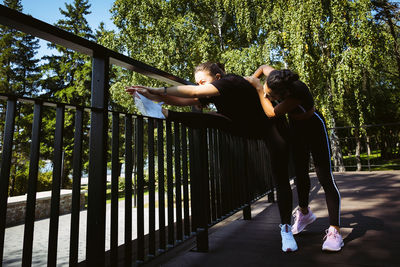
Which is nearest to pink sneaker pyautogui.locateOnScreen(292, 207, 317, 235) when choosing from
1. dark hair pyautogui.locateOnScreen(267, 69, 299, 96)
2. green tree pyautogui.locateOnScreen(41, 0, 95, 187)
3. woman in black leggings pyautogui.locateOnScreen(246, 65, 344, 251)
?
woman in black leggings pyautogui.locateOnScreen(246, 65, 344, 251)

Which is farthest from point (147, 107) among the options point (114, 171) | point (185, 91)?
point (114, 171)

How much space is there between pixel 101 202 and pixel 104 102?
42 cm

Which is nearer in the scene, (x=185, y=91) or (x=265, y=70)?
(x=185, y=91)

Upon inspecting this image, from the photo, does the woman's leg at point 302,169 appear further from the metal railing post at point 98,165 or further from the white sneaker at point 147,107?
the metal railing post at point 98,165

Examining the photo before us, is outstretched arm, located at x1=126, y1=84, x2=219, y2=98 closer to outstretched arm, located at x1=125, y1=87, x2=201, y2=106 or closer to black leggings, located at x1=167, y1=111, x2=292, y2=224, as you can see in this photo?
outstretched arm, located at x1=125, y1=87, x2=201, y2=106

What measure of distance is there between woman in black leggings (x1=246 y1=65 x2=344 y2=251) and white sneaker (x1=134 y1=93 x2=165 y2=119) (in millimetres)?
701

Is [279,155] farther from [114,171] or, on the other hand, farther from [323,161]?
[114,171]

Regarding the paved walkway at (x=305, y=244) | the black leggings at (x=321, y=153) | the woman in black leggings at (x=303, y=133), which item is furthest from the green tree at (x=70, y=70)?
the black leggings at (x=321, y=153)

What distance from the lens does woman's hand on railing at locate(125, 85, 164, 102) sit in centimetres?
130

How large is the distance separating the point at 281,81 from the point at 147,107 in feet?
2.73

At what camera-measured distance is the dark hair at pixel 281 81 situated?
5.02 ft

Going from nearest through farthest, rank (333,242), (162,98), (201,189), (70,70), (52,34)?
(52,34)
(162,98)
(333,242)
(201,189)
(70,70)

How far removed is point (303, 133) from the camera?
5.99 feet

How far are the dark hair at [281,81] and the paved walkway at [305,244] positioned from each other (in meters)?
1.02
